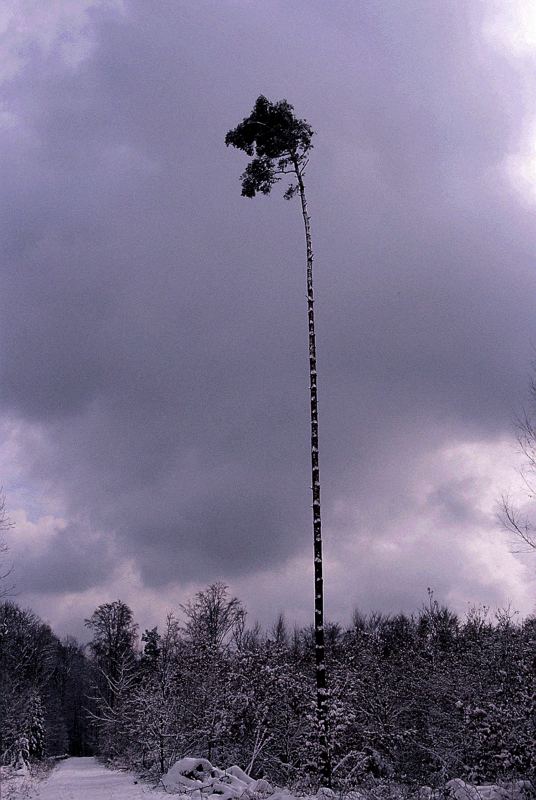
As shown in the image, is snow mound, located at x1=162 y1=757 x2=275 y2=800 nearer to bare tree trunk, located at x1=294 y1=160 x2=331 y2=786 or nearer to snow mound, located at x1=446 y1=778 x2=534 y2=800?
bare tree trunk, located at x1=294 y1=160 x2=331 y2=786

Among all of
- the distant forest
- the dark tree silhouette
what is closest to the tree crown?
the dark tree silhouette

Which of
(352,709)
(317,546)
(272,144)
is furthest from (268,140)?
(352,709)

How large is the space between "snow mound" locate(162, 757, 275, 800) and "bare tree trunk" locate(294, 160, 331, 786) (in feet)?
5.58

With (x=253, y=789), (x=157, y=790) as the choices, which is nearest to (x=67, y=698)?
(x=157, y=790)

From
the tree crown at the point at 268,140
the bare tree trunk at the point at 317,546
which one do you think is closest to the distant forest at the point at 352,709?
the bare tree trunk at the point at 317,546

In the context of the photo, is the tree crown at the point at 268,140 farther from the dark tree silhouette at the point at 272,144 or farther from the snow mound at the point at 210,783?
the snow mound at the point at 210,783

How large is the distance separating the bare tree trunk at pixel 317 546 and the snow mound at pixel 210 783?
170 cm

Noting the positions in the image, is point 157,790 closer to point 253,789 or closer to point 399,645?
point 253,789

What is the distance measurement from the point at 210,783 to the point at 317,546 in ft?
23.5

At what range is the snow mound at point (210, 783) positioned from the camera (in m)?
15.5

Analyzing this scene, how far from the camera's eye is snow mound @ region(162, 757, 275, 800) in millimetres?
15500

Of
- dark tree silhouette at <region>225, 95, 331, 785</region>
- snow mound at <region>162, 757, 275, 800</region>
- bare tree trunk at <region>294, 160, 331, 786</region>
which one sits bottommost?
snow mound at <region>162, 757, 275, 800</region>

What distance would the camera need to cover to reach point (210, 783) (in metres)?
→ 16.8

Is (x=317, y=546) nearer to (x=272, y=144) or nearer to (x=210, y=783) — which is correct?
(x=210, y=783)
